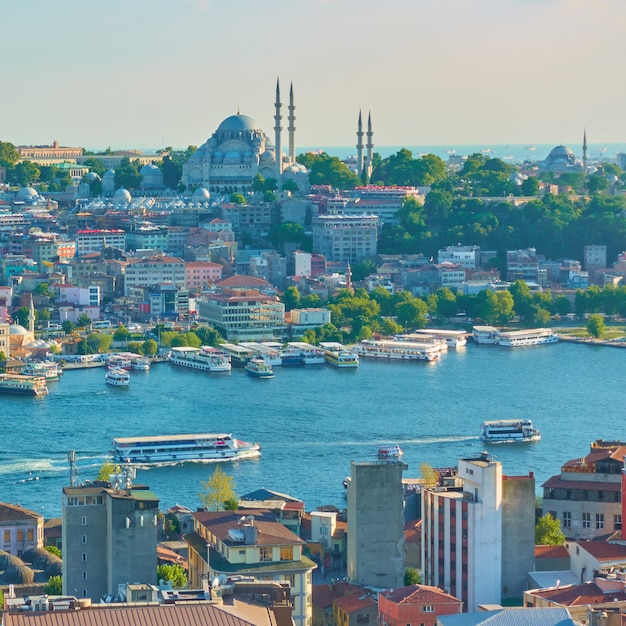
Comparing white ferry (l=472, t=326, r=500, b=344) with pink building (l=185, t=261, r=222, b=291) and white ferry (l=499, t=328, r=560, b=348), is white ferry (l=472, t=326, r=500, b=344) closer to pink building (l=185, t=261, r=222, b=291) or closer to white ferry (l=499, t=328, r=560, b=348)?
white ferry (l=499, t=328, r=560, b=348)

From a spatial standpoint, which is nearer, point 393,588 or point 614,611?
point 614,611

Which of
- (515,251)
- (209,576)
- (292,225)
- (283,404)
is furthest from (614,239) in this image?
(209,576)

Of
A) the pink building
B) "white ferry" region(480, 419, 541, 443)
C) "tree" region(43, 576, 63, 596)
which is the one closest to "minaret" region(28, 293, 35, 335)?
the pink building

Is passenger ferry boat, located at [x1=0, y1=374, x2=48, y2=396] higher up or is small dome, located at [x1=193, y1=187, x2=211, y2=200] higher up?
small dome, located at [x1=193, y1=187, x2=211, y2=200]

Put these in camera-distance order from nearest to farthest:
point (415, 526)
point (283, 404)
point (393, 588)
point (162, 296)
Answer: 1. point (393, 588)
2. point (415, 526)
3. point (283, 404)
4. point (162, 296)

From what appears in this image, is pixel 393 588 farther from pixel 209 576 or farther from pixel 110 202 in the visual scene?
pixel 110 202
